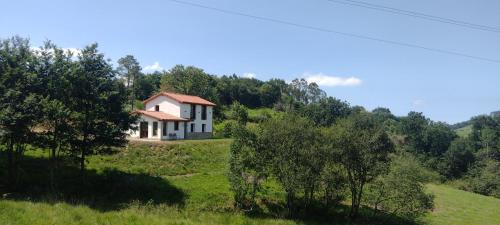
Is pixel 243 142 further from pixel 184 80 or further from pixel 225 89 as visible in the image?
pixel 225 89

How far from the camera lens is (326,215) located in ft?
94.1

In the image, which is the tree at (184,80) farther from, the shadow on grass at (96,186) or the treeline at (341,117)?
the shadow on grass at (96,186)

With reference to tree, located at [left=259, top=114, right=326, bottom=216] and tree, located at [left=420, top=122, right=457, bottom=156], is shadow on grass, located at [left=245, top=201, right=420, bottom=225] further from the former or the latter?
tree, located at [left=420, top=122, right=457, bottom=156]

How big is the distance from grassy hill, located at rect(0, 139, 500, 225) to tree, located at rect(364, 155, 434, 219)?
2.75 metres

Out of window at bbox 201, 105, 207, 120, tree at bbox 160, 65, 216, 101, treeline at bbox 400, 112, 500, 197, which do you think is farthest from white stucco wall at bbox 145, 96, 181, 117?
treeline at bbox 400, 112, 500, 197

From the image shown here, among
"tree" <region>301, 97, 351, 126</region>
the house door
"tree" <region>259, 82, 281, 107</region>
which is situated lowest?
the house door

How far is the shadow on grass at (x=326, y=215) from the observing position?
2704cm

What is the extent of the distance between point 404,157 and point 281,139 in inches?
378

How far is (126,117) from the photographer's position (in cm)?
2867

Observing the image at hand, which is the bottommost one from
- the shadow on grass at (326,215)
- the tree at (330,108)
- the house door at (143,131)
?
the shadow on grass at (326,215)

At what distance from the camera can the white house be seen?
150 ft

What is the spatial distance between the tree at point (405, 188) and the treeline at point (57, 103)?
1916cm

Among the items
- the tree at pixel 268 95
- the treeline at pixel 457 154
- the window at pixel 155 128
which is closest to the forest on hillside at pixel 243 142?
the window at pixel 155 128

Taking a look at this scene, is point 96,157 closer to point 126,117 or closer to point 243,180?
point 126,117
